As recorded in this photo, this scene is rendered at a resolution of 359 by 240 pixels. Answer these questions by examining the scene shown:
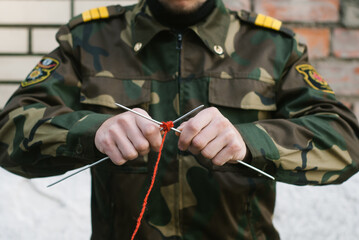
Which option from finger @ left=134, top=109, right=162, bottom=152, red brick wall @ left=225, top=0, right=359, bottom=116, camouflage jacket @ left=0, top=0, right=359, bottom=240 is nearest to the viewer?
finger @ left=134, top=109, right=162, bottom=152

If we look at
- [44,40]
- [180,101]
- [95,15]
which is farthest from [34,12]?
[180,101]

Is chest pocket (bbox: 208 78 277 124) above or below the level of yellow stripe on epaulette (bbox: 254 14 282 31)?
below

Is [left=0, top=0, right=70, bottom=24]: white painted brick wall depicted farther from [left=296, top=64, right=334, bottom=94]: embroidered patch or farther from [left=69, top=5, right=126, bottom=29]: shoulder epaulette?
[left=296, top=64, right=334, bottom=94]: embroidered patch

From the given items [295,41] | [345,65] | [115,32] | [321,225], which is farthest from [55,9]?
[321,225]

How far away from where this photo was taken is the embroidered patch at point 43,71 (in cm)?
90

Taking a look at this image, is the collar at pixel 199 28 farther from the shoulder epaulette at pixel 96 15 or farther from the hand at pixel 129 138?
the hand at pixel 129 138

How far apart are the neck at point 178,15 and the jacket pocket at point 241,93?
0.15 metres

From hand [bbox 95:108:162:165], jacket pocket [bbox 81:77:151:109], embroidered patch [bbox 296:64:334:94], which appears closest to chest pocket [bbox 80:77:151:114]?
jacket pocket [bbox 81:77:151:109]

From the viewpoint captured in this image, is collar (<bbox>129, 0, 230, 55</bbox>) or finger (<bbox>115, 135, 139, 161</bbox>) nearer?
finger (<bbox>115, 135, 139, 161</bbox>)

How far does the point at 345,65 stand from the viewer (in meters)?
1.37

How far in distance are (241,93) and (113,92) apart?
31cm

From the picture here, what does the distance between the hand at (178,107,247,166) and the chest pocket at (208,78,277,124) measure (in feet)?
0.87

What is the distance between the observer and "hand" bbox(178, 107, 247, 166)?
619 mm

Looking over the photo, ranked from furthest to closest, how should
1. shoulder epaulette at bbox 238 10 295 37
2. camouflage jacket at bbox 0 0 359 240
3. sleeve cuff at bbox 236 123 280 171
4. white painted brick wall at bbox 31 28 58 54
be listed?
white painted brick wall at bbox 31 28 58 54 → shoulder epaulette at bbox 238 10 295 37 → camouflage jacket at bbox 0 0 359 240 → sleeve cuff at bbox 236 123 280 171
